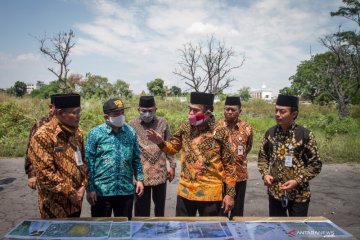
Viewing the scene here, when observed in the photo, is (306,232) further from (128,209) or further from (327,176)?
(327,176)

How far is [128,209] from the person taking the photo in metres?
3.40

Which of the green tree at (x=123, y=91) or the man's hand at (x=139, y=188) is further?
the green tree at (x=123, y=91)

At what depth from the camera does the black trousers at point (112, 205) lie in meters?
3.28

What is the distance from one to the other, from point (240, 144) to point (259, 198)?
94.9 inches

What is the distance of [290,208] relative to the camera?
3.28 meters

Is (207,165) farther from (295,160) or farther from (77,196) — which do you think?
(77,196)

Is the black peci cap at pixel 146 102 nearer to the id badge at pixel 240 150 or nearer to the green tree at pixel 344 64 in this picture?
the id badge at pixel 240 150

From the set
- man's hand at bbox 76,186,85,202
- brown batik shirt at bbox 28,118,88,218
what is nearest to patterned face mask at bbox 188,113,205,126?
brown batik shirt at bbox 28,118,88,218

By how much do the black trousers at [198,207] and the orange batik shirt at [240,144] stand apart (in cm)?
107

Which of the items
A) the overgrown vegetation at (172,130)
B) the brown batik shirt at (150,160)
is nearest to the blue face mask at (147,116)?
the brown batik shirt at (150,160)

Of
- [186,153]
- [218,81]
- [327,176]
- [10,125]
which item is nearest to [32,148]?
[186,153]

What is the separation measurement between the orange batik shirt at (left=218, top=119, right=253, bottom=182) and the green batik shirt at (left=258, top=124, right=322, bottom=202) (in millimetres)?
701

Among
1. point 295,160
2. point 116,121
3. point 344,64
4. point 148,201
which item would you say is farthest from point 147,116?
point 344,64

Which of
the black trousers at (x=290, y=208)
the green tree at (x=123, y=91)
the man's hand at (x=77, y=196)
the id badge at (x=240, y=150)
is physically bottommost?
the black trousers at (x=290, y=208)
